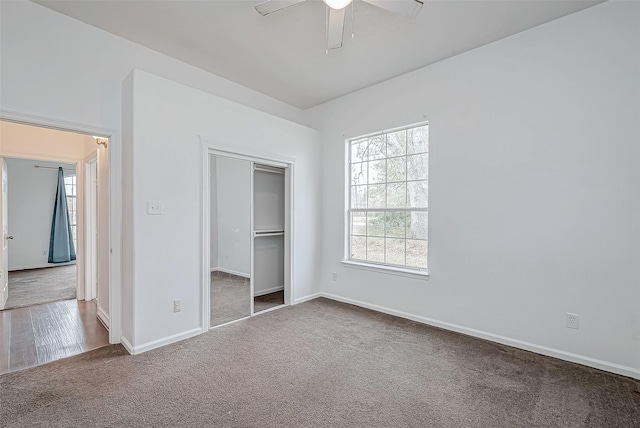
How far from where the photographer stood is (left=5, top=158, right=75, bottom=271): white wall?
6.24 metres

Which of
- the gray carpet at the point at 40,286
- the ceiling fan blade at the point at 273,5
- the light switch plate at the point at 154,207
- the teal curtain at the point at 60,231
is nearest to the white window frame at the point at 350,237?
the ceiling fan blade at the point at 273,5

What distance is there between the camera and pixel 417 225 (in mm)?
3543

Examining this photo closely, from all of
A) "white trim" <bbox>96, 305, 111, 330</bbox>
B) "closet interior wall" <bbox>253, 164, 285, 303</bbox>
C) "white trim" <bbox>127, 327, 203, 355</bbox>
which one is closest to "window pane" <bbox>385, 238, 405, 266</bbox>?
"closet interior wall" <bbox>253, 164, 285, 303</bbox>

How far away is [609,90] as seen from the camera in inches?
92.8

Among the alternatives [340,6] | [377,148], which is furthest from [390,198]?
[340,6]

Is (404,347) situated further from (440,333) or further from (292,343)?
(292,343)

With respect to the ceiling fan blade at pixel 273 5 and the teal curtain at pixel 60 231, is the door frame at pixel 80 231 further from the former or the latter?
the ceiling fan blade at pixel 273 5

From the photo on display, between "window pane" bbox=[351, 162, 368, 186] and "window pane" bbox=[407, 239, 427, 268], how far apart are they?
1093 millimetres

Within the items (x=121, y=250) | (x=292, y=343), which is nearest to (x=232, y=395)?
(x=292, y=343)

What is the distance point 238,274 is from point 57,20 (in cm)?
296

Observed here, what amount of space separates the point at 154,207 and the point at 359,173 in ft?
8.56

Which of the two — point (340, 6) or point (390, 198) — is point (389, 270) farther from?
point (340, 6)

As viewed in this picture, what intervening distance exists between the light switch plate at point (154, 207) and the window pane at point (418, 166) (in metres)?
2.81

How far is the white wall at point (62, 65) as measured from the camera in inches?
93.0
